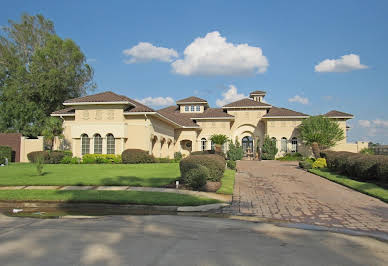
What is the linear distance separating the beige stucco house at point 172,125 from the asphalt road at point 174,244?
1711 centimetres

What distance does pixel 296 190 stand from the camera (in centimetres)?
1276

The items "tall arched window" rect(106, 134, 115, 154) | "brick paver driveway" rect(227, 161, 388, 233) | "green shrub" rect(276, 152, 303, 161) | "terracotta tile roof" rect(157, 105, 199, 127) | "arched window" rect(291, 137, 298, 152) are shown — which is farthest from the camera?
"arched window" rect(291, 137, 298, 152)

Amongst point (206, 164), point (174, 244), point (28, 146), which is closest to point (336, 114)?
point (206, 164)

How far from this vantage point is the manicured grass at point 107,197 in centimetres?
951

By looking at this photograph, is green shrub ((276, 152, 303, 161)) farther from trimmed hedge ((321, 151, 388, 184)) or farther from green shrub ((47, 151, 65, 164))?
green shrub ((47, 151, 65, 164))

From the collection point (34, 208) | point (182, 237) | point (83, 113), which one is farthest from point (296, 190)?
point (83, 113)

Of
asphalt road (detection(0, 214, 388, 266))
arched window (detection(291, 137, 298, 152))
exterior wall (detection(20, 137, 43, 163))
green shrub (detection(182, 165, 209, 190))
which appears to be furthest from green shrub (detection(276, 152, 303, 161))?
asphalt road (detection(0, 214, 388, 266))

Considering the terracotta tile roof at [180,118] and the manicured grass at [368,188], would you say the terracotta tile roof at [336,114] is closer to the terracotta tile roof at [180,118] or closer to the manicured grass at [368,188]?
the terracotta tile roof at [180,118]

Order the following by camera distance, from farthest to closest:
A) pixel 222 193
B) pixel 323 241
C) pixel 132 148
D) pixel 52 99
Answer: pixel 52 99 < pixel 132 148 < pixel 222 193 < pixel 323 241

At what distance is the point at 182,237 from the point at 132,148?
1878 centimetres

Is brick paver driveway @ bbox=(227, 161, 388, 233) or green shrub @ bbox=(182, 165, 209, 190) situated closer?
brick paver driveway @ bbox=(227, 161, 388, 233)

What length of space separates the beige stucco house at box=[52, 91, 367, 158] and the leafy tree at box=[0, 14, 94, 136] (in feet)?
12.1

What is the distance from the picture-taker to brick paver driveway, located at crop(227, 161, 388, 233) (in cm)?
770

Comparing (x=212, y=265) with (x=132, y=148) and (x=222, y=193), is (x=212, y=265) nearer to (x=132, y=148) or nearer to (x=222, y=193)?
(x=222, y=193)
